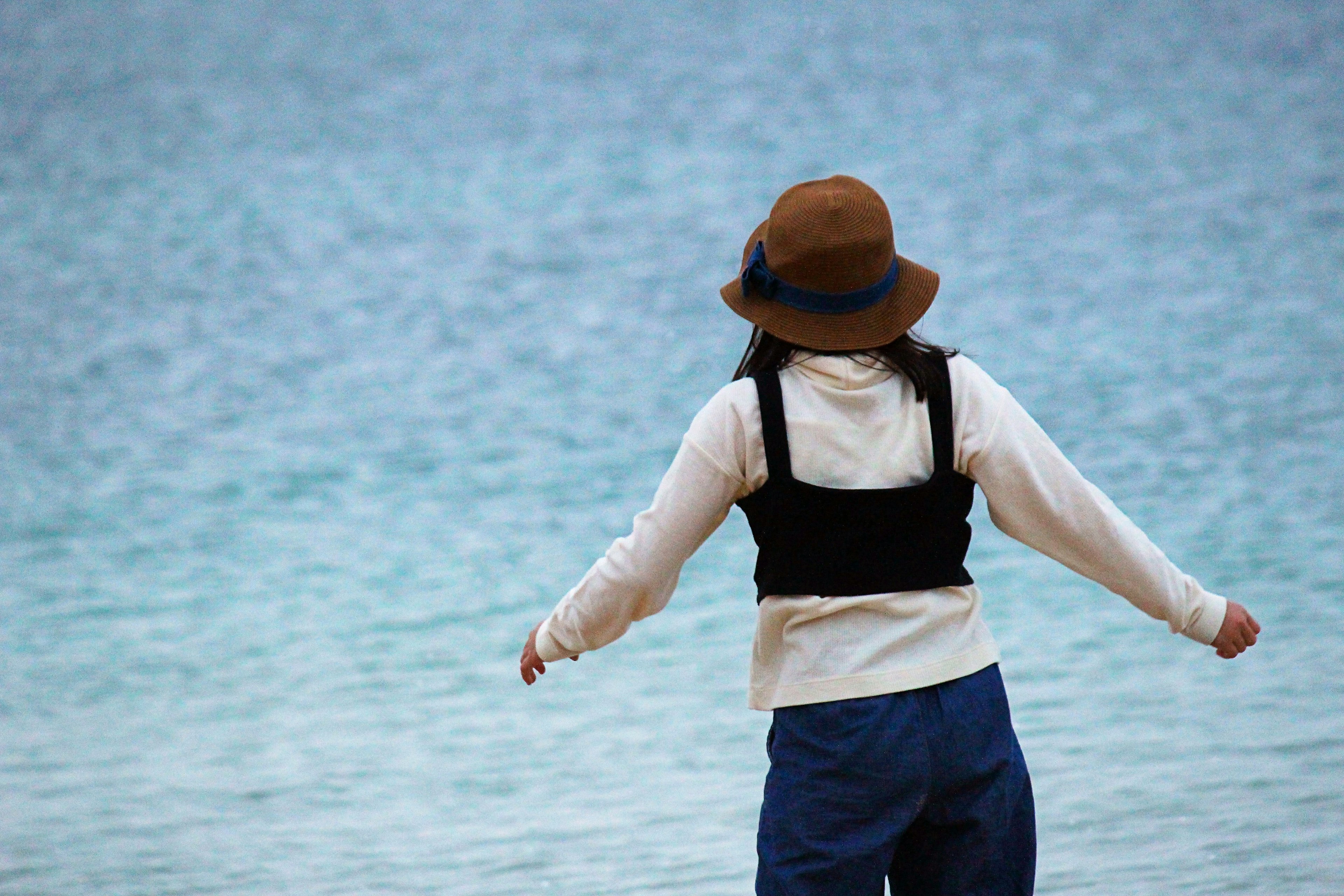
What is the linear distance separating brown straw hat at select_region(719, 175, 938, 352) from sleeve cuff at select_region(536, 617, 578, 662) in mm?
375

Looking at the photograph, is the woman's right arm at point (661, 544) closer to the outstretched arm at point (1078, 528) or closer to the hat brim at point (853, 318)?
the hat brim at point (853, 318)

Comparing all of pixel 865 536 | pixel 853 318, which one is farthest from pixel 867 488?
pixel 853 318

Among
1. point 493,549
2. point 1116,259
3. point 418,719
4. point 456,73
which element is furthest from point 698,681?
point 456,73

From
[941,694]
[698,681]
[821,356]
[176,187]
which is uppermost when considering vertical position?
[176,187]

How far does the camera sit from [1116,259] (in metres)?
8.23

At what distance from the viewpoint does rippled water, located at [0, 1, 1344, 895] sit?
3.11 metres

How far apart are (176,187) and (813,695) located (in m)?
9.44

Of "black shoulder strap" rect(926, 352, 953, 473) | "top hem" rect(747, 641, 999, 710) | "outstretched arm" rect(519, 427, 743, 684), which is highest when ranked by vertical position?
"black shoulder strap" rect(926, 352, 953, 473)

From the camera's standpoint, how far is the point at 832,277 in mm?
1664

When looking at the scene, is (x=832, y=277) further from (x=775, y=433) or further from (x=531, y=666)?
(x=531, y=666)

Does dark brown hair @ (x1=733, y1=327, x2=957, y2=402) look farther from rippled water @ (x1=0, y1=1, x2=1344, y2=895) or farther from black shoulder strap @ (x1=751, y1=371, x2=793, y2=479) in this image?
rippled water @ (x1=0, y1=1, x2=1344, y2=895)

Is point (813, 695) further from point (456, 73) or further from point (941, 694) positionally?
point (456, 73)

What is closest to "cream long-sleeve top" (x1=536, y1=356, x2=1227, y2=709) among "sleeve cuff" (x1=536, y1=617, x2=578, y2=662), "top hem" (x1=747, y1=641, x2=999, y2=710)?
"top hem" (x1=747, y1=641, x2=999, y2=710)

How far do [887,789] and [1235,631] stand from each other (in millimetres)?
405
